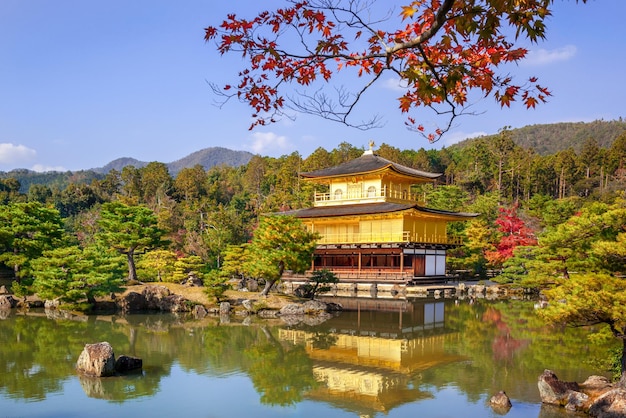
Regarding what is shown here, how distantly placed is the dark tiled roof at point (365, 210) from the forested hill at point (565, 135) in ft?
222

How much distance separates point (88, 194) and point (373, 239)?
34.9m

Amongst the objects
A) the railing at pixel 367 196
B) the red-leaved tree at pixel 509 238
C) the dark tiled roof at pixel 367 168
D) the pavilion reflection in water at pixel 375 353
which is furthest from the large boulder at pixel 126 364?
the red-leaved tree at pixel 509 238

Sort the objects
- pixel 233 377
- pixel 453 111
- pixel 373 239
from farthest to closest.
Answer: pixel 373 239 → pixel 233 377 → pixel 453 111

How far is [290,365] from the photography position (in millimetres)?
12242

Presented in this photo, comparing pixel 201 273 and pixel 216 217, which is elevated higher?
pixel 216 217

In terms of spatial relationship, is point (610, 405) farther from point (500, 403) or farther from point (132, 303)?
point (132, 303)

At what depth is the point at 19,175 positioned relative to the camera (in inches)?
4417

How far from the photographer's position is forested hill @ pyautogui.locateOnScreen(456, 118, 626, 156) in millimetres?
95688

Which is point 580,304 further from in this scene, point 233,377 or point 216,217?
point 216,217

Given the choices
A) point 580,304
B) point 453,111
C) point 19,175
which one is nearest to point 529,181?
point 580,304

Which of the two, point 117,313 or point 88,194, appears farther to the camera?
point 88,194

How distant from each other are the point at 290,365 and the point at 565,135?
112283mm

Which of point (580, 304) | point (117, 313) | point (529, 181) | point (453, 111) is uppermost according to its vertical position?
point (529, 181)

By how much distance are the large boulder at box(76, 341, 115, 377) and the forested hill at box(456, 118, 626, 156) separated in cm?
9092
